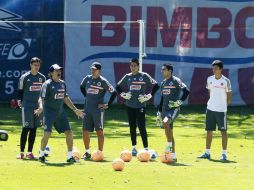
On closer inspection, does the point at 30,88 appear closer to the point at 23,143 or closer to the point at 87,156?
the point at 23,143

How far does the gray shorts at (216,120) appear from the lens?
1720 centimetres

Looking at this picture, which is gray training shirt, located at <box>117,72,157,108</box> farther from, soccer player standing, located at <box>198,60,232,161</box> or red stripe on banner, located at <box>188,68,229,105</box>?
red stripe on banner, located at <box>188,68,229,105</box>

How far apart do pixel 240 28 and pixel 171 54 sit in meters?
2.75

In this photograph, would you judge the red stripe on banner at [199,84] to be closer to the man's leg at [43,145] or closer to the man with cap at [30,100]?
the man with cap at [30,100]

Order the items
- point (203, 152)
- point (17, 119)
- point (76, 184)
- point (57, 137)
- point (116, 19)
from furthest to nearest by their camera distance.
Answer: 1. point (116, 19)
2. point (17, 119)
3. point (57, 137)
4. point (203, 152)
5. point (76, 184)

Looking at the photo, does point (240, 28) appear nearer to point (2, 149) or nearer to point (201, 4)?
point (201, 4)

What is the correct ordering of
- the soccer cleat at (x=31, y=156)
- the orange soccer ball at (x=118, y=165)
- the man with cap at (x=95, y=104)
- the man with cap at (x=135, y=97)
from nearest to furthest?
1. the orange soccer ball at (x=118, y=165)
2. the soccer cleat at (x=31, y=156)
3. the man with cap at (x=95, y=104)
4. the man with cap at (x=135, y=97)

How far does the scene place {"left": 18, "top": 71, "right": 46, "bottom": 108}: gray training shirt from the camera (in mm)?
16641

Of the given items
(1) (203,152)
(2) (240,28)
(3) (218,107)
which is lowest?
(1) (203,152)

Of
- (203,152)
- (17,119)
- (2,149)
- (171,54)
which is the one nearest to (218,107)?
(203,152)

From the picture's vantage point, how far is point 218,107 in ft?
56.6

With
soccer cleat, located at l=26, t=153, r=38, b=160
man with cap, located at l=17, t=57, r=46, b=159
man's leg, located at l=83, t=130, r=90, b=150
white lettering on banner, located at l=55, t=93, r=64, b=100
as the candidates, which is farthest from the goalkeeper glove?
soccer cleat, located at l=26, t=153, r=38, b=160

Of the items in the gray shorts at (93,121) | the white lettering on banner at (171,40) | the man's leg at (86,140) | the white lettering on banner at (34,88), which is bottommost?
the man's leg at (86,140)

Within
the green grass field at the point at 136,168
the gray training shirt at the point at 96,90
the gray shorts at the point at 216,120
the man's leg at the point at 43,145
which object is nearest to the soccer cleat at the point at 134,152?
the green grass field at the point at 136,168
